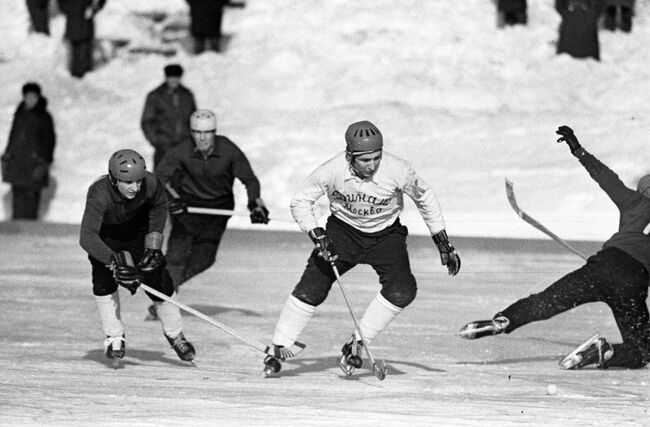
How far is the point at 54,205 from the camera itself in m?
20.8

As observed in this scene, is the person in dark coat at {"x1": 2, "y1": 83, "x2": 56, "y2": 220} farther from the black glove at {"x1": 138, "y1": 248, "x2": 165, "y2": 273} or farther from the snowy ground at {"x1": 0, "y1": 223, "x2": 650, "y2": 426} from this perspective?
the black glove at {"x1": 138, "y1": 248, "x2": 165, "y2": 273}

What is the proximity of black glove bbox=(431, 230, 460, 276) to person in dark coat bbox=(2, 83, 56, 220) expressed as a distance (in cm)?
1086

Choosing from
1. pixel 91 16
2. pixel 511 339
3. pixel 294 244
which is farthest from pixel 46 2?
pixel 511 339

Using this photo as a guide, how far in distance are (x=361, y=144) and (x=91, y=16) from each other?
1581 centimetres

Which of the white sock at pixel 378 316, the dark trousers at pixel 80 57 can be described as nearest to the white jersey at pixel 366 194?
the white sock at pixel 378 316

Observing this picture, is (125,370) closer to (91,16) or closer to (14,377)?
(14,377)

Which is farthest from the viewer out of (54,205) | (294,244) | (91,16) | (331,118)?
(91,16)

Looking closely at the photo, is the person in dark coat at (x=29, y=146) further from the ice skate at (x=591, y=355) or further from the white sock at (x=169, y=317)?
the ice skate at (x=591, y=355)

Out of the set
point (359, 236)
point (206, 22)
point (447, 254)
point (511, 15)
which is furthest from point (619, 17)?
point (359, 236)

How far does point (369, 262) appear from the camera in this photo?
9.57 m

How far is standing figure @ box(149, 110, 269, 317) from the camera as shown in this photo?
12586 mm

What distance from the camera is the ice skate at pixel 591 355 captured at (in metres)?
9.73

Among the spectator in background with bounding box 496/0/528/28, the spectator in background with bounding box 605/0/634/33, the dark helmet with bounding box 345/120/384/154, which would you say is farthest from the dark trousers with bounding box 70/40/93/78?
the dark helmet with bounding box 345/120/384/154

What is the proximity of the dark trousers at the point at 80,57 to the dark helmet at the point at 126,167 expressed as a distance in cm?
1529
